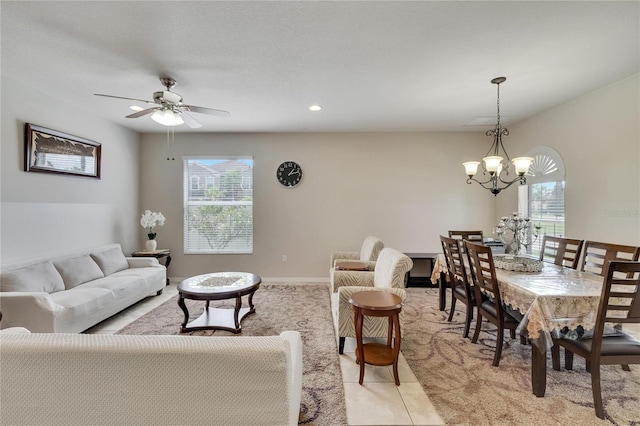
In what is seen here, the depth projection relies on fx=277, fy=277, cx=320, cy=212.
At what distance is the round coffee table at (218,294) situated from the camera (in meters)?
2.88

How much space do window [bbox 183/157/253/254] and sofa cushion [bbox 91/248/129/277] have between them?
1.14 m

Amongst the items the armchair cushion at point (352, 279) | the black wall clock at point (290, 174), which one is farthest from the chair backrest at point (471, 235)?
the black wall clock at point (290, 174)

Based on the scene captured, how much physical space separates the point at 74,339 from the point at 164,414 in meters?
0.50

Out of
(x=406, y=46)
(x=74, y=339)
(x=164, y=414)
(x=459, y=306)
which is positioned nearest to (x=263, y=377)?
(x=164, y=414)

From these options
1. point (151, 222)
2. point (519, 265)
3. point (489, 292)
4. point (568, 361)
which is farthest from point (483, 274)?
point (151, 222)

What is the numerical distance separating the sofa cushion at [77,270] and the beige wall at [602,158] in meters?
6.15

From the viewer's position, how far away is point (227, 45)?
7.59 feet

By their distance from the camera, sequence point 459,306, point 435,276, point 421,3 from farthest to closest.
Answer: point 459,306, point 435,276, point 421,3

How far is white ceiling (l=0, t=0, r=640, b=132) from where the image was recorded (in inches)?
75.3

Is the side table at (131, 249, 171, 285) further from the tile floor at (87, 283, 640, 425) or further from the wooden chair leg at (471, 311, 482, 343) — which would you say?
the wooden chair leg at (471, 311, 482, 343)

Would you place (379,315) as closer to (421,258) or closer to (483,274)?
(483,274)

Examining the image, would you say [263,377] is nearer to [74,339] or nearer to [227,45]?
[74,339]

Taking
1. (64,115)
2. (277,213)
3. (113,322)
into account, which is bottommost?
(113,322)

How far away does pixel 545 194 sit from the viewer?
160 inches
